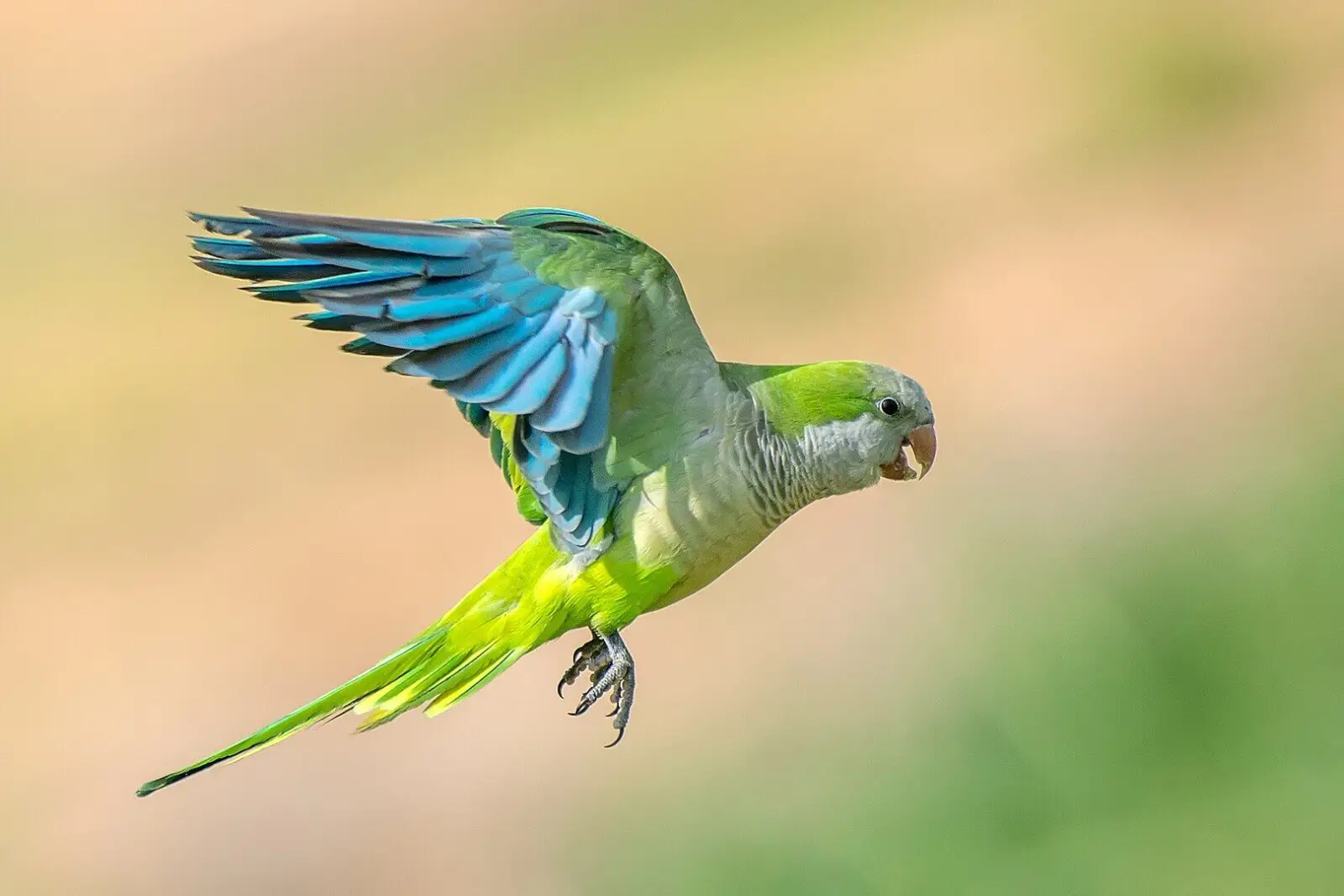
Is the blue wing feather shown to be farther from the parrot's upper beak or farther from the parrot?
the parrot's upper beak

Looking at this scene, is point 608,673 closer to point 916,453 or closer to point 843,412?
point 843,412

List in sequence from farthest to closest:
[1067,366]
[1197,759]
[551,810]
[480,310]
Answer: [1067,366], [551,810], [1197,759], [480,310]

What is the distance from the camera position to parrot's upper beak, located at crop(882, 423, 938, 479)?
8.77 ft

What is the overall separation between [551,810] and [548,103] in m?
4.73

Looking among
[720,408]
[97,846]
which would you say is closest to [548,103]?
[97,846]

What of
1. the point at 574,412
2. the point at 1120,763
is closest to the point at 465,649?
the point at 574,412

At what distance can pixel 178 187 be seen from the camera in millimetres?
9617

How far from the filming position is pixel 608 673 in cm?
246

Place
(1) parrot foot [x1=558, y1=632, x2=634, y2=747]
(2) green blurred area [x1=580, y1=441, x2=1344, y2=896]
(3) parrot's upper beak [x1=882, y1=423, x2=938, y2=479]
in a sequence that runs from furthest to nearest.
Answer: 1. (2) green blurred area [x1=580, y1=441, x2=1344, y2=896]
2. (3) parrot's upper beak [x1=882, y1=423, x2=938, y2=479]
3. (1) parrot foot [x1=558, y1=632, x2=634, y2=747]

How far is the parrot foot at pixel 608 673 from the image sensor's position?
2391 millimetres

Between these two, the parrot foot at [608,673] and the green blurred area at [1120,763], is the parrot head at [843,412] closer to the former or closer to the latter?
the parrot foot at [608,673]

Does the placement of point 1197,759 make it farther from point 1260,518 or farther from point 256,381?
point 256,381

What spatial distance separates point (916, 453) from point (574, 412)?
87 cm

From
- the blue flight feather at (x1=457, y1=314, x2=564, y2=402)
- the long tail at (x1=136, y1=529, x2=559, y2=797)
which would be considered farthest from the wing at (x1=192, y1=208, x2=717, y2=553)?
the long tail at (x1=136, y1=529, x2=559, y2=797)
